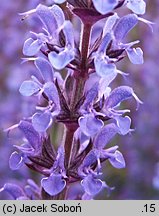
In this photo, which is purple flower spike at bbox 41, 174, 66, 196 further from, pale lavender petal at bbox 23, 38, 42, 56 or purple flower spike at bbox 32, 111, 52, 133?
pale lavender petal at bbox 23, 38, 42, 56

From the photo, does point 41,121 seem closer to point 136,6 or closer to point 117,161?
point 117,161

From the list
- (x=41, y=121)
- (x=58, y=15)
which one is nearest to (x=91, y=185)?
(x=41, y=121)

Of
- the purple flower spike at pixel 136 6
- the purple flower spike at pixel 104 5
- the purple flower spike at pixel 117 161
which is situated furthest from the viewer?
the purple flower spike at pixel 117 161

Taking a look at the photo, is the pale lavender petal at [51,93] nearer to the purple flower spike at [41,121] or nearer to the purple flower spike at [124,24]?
the purple flower spike at [41,121]

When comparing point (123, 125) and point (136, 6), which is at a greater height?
point (136, 6)

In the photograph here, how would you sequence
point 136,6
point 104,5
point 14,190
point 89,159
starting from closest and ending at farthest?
point 104,5 < point 136,6 < point 89,159 < point 14,190

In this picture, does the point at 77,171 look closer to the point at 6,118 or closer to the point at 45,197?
the point at 45,197

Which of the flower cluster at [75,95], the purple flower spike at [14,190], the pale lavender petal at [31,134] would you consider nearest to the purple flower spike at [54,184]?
the flower cluster at [75,95]

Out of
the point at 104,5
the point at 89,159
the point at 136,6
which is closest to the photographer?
the point at 104,5
